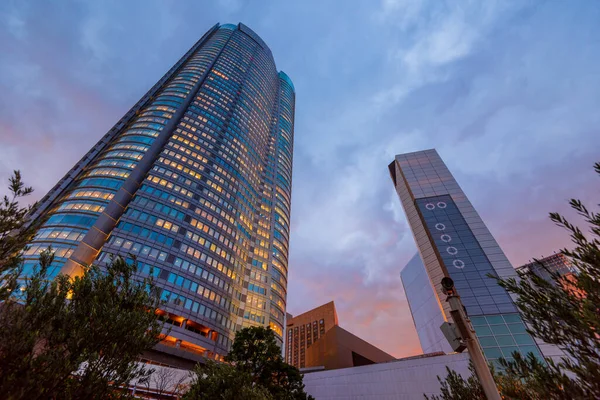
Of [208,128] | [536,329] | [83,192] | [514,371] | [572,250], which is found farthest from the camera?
[208,128]

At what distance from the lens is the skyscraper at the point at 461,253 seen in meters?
35.8

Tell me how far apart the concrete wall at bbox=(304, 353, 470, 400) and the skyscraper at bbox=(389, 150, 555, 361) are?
6273 millimetres

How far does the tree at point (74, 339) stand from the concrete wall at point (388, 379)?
1483 inches

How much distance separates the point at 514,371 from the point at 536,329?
7.39ft

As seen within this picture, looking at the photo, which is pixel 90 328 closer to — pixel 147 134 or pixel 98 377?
pixel 98 377

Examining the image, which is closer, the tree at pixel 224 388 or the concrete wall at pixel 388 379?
the tree at pixel 224 388

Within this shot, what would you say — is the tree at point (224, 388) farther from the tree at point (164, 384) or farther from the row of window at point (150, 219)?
the row of window at point (150, 219)

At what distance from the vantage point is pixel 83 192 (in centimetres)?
5606

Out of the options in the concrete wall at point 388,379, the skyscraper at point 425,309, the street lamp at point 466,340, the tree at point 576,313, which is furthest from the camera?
the skyscraper at point 425,309

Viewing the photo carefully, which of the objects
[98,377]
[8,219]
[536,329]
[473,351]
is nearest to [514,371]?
[536,329]

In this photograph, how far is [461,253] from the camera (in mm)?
45188

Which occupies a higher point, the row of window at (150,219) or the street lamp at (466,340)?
the row of window at (150,219)

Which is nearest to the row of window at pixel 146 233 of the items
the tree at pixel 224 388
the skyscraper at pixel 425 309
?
the tree at pixel 224 388

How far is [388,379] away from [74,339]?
42.5 metres
